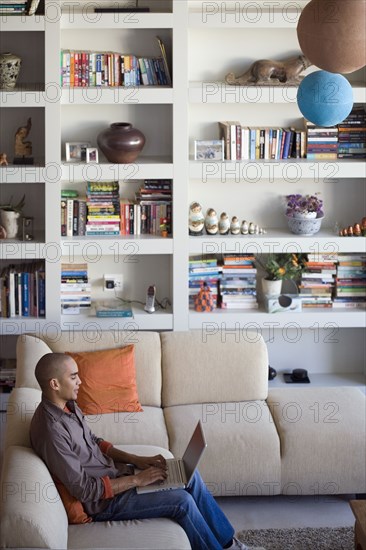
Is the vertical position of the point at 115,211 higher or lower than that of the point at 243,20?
lower

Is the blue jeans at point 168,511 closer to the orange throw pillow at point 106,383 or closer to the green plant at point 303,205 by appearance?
the orange throw pillow at point 106,383

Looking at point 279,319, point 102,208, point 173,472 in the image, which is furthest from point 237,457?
point 102,208

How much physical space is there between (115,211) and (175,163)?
0.49 m

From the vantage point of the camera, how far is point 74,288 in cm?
604

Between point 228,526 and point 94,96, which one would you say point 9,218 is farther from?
point 228,526

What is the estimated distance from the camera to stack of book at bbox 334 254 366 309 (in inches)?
242

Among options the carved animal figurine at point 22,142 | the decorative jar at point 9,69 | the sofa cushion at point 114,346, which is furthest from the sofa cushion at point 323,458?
the decorative jar at point 9,69

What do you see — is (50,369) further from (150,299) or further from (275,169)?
(275,169)

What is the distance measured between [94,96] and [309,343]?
2.04m

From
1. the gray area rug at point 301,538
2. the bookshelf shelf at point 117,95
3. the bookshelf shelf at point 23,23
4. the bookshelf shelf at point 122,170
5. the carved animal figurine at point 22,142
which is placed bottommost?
the gray area rug at point 301,538

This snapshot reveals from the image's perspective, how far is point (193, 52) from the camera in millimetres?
5988

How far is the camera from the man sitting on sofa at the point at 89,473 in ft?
12.8

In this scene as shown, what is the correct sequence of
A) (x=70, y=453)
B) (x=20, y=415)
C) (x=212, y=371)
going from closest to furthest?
(x=70, y=453) < (x=20, y=415) < (x=212, y=371)

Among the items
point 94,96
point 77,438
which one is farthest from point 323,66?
point 94,96
